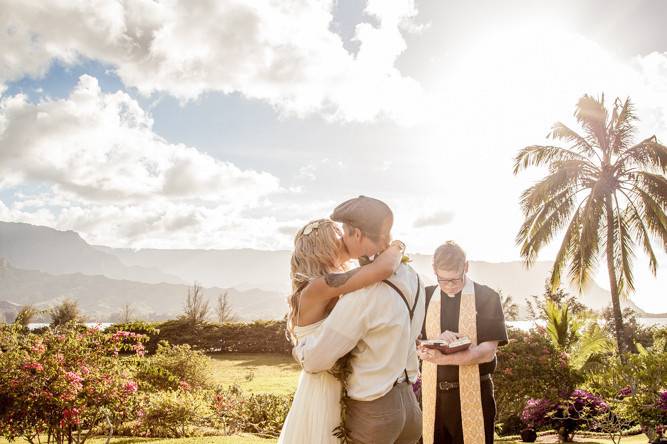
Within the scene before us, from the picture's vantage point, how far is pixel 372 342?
2494 mm


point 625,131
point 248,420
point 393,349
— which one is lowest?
point 248,420

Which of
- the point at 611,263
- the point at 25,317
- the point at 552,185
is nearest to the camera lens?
the point at 611,263

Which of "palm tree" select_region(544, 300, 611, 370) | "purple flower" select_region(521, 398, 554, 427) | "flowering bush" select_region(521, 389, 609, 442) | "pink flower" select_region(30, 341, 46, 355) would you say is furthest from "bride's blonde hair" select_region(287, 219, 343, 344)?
"palm tree" select_region(544, 300, 611, 370)

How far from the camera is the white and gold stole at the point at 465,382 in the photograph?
163 inches

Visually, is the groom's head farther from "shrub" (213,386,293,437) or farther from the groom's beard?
"shrub" (213,386,293,437)

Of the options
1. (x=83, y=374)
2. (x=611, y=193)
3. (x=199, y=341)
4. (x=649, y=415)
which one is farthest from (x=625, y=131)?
(x=199, y=341)

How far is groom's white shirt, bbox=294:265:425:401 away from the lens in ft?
7.86

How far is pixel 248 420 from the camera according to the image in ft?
39.7

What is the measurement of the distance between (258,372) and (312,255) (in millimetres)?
21537

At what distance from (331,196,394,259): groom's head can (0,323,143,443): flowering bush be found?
20.7 feet

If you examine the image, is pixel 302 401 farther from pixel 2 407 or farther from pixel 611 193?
pixel 611 193

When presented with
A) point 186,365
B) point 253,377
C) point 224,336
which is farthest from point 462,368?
point 224,336

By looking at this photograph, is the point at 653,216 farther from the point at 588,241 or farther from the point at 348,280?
the point at 348,280

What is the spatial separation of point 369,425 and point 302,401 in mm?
375
